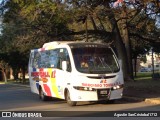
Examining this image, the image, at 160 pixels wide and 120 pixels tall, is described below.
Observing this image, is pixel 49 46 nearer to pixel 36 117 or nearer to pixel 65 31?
pixel 36 117

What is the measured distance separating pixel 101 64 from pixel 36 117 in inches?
209

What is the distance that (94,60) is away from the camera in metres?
19.0

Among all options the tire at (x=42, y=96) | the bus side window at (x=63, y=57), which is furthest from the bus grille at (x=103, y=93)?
the tire at (x=42, y=96)

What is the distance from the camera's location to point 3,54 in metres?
57.2

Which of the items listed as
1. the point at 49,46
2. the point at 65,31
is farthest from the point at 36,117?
the point at 65,31

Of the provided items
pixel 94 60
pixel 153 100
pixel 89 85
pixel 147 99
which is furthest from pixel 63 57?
pixel 153 100

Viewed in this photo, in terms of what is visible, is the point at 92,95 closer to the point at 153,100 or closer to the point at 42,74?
the point at 153,100

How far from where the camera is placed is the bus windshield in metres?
18.6

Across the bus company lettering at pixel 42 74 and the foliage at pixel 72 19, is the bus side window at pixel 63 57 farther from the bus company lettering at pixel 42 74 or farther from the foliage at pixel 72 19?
the foliage at pixel 72 19

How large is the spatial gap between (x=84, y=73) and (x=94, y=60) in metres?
0.96

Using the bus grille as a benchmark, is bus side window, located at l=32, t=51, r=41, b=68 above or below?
above

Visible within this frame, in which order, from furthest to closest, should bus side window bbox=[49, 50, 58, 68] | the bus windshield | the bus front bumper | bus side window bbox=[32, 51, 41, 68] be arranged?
bus side window bbox=[32, 51, 41, 68] < bus side window bbox=[49, 50, 58, 68] < the bus windshield < the bus front bumper

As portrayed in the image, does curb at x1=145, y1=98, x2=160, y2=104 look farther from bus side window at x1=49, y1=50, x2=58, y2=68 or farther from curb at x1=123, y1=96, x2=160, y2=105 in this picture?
bus side window at x1=49, y1=50, x2=58, y2=68

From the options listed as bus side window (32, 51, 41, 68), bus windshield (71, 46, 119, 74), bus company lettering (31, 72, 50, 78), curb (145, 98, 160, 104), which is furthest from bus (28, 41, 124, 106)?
bus side window (32, 51, 41, 68)
